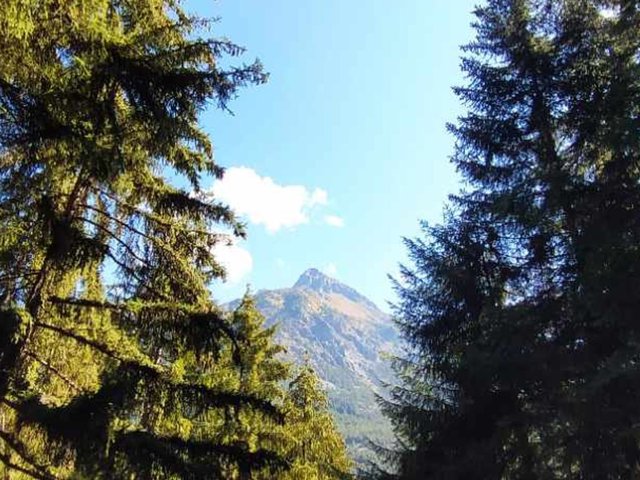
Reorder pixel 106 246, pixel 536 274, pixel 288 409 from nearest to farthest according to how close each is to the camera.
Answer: pixel 106 246, pixel 536 274, pixel 288 409

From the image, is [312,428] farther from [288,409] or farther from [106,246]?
[106,246]

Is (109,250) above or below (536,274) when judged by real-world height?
below

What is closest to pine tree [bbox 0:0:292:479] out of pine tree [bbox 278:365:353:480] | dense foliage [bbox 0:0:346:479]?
dense foliage [bbox 0:0:346:479]

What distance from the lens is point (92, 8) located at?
20.7 feet

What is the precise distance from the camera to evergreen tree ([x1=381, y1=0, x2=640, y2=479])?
35.1ft

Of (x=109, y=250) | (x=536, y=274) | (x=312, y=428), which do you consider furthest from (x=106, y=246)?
(x=312, y=428)

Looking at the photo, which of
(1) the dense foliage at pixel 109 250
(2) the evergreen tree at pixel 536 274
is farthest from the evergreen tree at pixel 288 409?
(1) the dense foliage at pixel 109 250

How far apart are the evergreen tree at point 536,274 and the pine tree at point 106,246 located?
635 cm

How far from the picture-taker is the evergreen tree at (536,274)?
10.7 m

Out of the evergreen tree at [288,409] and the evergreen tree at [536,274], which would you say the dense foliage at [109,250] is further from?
the evergreen tree at [288,409]

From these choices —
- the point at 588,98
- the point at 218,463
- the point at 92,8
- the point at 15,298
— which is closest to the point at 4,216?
the point at 15,298

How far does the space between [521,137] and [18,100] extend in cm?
1201

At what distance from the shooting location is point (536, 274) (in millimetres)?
13445

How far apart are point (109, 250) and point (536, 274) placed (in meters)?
9.95
